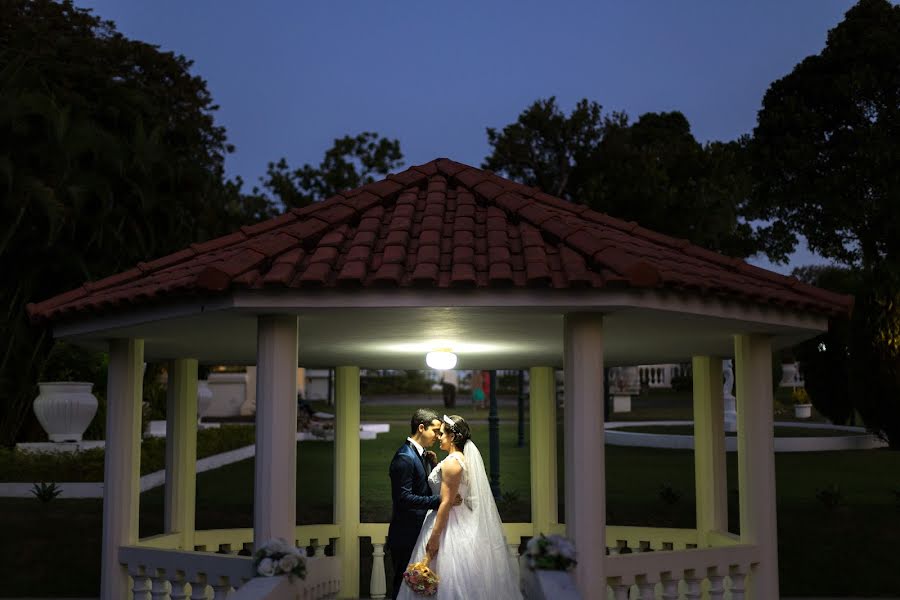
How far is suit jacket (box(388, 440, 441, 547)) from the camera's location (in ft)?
32.4

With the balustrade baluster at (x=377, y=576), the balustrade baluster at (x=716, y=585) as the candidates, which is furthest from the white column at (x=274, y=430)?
the balustrade baluster at (x=377, y=576)

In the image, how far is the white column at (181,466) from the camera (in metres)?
11.6

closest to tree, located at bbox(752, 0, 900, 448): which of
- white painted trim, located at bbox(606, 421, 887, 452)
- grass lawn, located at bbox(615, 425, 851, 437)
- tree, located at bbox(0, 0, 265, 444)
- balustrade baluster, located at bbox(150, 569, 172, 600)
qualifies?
grass lawn, located at bbox(615, 425, 851, 437)

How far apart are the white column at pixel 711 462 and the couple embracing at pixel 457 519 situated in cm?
293

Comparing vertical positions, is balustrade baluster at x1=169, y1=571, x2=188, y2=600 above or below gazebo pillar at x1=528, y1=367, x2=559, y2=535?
below

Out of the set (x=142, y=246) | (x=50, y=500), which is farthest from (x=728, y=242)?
(x=50, y=500)

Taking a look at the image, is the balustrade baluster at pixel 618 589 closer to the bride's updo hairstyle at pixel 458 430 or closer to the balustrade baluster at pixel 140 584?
the bride's updo hairstyle at pixel 458 430

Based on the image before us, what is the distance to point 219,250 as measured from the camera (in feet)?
31.6

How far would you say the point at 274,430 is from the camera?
799cm

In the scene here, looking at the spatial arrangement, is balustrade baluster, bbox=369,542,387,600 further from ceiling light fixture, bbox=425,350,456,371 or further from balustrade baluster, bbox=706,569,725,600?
balustrade baluster, bbox=706,569,725,600

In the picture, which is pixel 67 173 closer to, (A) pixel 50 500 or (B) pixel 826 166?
(A) pixel 50 500

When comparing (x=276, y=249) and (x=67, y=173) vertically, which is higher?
(x=67, y=173)

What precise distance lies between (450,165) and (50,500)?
9938 mm

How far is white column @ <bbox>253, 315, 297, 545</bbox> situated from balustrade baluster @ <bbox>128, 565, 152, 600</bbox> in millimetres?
2031
